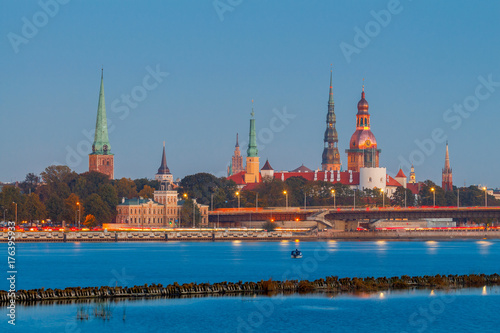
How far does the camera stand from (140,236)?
186 m

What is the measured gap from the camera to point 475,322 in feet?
222

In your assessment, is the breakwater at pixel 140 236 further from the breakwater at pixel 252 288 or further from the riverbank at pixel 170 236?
the breakwater at pixel 252 288

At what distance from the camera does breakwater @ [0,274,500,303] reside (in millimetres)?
70688

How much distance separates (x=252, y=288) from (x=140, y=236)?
11048 cm

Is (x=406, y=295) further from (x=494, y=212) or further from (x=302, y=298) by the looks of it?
(x=494, y=212)

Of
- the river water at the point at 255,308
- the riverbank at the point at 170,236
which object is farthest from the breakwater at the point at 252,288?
the riverbank at the point at 170,236

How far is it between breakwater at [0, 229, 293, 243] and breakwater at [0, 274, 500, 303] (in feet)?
319

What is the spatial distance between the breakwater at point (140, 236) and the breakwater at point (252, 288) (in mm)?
97104

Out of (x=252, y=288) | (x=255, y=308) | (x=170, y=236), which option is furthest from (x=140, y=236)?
(x=255, y=308)

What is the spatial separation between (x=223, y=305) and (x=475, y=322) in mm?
16794

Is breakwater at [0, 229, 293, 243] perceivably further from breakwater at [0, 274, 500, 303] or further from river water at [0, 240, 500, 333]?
breakwater at [0, 274, 500, 303]

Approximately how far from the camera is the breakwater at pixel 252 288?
232 feet

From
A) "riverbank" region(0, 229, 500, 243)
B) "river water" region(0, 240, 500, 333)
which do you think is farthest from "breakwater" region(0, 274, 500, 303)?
"riverbank" region(0, 229, 500, 243)

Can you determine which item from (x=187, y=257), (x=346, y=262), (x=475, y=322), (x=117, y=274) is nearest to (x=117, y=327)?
(x=475, y=322)
